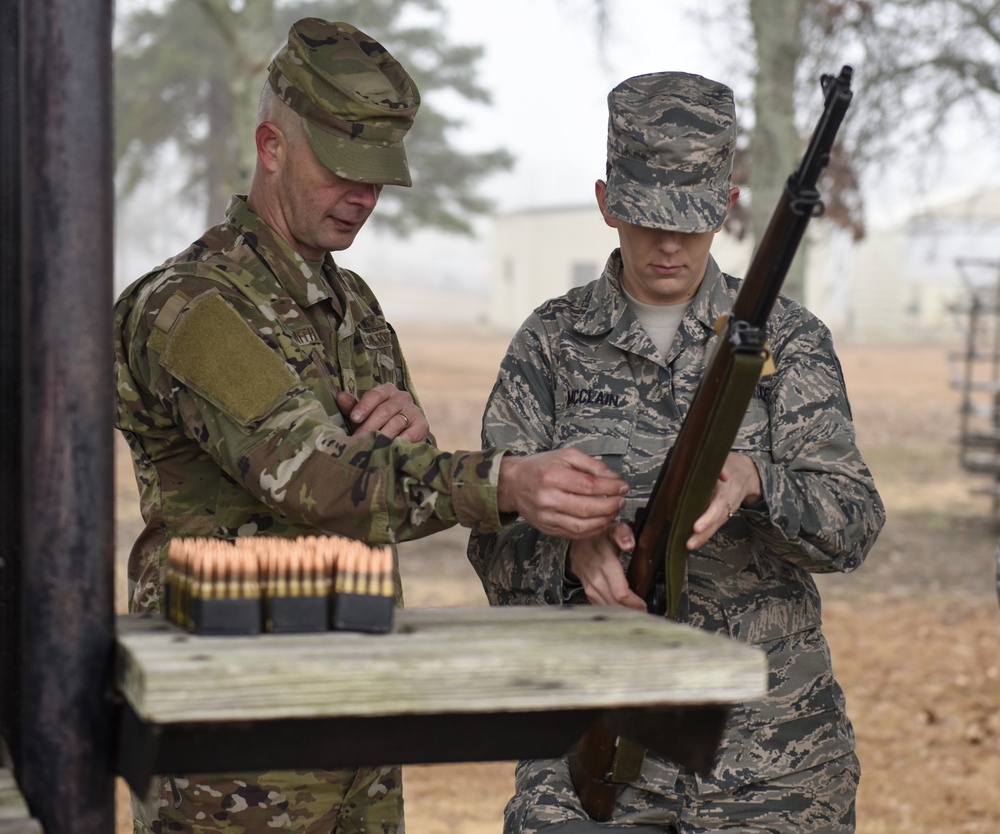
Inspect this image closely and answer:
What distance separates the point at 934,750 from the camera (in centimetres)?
691

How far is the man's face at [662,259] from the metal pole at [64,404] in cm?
137

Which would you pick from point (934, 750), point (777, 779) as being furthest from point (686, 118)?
point (934, 750)

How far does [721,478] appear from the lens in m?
2.60

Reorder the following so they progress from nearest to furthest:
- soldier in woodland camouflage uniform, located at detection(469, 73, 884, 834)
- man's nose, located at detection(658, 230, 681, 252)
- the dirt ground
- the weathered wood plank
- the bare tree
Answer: the weathered wood plank < soldier in woodland camouflage uniform, located at detection(469, 73, 884, 834) < man's nose, located at detection(658, 230, 681, 252) < the dirt ground < the bare tree

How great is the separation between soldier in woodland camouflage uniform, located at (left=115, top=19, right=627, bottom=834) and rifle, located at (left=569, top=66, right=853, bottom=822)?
0.22m

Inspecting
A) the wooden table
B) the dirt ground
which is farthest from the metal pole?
the dirt ground

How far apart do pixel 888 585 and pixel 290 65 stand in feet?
30.1

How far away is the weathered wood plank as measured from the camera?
1.65 m

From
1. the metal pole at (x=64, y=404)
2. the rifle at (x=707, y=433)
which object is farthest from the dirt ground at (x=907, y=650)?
the metal pole at (x=64, y=404)

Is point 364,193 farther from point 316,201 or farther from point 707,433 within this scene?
point 707,433

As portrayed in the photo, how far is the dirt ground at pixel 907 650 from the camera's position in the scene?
241 inches

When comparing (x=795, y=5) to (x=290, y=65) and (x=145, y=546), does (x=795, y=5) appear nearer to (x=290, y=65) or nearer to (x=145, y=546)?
(x=290, y=65)

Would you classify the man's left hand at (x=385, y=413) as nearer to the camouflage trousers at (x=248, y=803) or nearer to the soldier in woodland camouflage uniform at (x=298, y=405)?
the soldier in woodland camouflage uniform at (x=298, y=405)

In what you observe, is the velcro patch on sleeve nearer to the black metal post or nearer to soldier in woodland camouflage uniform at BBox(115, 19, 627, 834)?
soldier in woodland camouflage uniform at BBox(115, 19, 627, 834)
